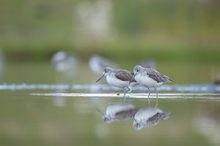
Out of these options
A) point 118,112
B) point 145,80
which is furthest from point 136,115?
point 145,80

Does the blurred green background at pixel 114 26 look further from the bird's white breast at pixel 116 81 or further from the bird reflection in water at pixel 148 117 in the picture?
the bird reflection in water at pixel 148 117

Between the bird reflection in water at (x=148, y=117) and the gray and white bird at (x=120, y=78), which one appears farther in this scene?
the gray and white bird at (x=120, y=78)

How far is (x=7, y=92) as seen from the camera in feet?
71.9

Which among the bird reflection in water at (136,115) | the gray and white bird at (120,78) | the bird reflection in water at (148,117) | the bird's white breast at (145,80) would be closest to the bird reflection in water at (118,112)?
the bird reflection in water at (136,115)

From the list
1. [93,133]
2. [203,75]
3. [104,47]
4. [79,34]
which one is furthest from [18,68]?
[93,133]

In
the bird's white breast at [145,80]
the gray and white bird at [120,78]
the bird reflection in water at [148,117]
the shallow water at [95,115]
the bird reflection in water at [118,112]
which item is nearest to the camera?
the shallow water at [95,115]

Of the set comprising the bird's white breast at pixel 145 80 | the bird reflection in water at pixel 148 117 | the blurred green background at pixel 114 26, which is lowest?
the bird reflection in water at pixel 148 117

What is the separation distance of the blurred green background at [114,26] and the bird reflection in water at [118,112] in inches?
976

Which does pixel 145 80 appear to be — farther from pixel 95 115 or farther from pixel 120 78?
pixel 95 115

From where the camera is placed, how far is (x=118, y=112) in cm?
1811

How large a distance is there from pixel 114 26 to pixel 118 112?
33.6m

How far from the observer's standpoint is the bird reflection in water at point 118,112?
1734cm

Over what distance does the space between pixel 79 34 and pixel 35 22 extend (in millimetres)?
2454

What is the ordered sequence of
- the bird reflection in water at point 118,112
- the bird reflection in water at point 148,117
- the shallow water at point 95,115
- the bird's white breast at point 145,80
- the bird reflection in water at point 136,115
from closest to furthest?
the shallow water at point 95,115 < the bird reflection in water at point 148,117 < the bird reflection in water at point 136,115 < the bird reflection in water at point 118,112 < the bird's white breast at point 145,80
